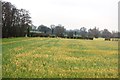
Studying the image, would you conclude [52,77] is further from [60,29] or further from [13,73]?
[60,29]

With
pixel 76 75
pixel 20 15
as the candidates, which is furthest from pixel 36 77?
pixel 20 15

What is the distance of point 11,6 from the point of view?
103 meters

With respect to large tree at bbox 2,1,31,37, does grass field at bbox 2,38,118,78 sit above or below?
below

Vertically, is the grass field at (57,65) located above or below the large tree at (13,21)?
below

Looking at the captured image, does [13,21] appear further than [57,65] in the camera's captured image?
Yes

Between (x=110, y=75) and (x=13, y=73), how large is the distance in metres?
4.01

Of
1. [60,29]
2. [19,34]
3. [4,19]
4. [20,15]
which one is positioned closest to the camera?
[4,19]

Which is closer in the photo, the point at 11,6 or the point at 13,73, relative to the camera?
the point at 13,73

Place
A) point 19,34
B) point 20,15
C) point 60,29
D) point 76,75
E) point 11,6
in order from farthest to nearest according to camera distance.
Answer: point 60,29
point 20,15
point 19,34
point 11,6
point 76,75

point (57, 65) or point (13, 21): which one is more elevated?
point (13, 21)

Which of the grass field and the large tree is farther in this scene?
the large tree

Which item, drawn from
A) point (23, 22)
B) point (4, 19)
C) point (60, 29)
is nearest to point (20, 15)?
point (23, 22)

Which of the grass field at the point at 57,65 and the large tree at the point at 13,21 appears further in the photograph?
the large tree at the point at 13,21

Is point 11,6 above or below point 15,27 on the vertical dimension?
above
